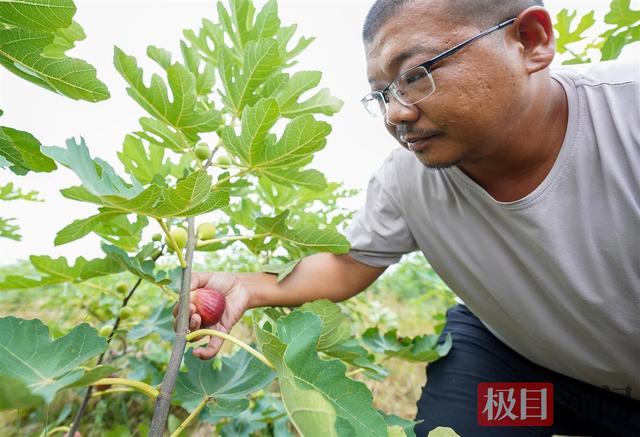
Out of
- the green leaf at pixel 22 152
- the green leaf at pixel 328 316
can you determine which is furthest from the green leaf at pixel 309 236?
the green leaf at pixel 22 152

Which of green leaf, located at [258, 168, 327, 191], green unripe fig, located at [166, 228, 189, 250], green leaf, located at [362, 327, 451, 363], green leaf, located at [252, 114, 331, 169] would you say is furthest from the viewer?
green leaf, located at [362, 327, 451, 363]

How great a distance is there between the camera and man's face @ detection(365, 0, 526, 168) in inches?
45.3

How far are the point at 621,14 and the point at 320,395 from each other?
54.0 inches

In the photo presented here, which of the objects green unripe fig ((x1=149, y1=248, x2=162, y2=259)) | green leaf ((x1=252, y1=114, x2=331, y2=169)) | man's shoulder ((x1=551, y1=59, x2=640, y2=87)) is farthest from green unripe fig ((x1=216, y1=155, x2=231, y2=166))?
man's shoulder ((x1=551, y1=59, x2=640, y2=87))

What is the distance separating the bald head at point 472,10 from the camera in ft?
3.81

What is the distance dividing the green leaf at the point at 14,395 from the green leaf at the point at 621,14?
62.5 inches

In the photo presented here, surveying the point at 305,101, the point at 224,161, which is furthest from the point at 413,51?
the point at 224,161

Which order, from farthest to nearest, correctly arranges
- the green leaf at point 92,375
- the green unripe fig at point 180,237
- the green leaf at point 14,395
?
the green unripe fig at point 180,237 → the green leaf at point 92,375 → the green leaf at point 14,395

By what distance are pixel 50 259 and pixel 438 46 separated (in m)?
1.01

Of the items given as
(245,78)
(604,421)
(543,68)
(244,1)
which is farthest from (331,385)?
(604,421)

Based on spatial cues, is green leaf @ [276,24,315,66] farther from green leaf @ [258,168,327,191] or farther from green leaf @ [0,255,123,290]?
green leaf @ [0,255,123,290]

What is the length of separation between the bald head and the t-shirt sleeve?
0.61 meters

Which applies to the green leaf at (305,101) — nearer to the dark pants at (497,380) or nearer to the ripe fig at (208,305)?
the ripe fig at (208,305)

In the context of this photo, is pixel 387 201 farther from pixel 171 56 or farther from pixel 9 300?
pixel 9 300
